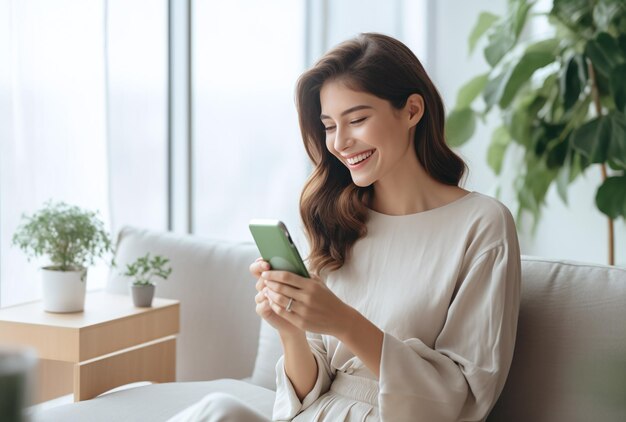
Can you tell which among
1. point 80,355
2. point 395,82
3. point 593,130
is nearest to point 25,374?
point 395,82

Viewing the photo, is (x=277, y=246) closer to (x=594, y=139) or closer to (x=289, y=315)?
(x=289, y=315)

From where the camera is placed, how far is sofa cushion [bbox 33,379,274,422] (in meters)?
1.89

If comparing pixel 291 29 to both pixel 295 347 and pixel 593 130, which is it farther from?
pixel 295 347

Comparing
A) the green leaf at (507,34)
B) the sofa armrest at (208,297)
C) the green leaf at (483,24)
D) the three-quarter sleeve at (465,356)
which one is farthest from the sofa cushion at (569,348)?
the green leaf at (483,24)

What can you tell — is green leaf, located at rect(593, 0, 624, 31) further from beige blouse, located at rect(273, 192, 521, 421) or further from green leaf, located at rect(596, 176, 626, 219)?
beige blouse, located at rect(273, 192, 521, 421)

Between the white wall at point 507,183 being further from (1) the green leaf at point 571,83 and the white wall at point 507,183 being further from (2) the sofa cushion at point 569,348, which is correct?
(2) the sofa cushion at point 569,348

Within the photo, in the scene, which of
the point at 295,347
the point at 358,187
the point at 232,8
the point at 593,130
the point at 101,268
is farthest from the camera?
the point at 232,8

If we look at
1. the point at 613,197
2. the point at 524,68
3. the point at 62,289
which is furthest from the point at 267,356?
the point at 524,68

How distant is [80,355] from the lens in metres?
2.02

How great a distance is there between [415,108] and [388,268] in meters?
0.36

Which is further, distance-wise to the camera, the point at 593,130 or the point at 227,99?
the point at 227,99

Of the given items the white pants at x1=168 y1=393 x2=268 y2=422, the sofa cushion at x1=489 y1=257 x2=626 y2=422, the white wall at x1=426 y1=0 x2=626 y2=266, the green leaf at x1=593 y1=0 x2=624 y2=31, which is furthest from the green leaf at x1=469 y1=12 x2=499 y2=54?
the white pants at x1=168 y1=393 x2=268 y2=422

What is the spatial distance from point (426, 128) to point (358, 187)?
228 mm

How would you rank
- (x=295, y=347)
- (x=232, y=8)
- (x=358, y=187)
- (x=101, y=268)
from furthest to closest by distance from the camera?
1. (x=232, y=8)
2. (x=101, y=268)
3. (x=358, y=187)
4. (x=295, y=347)
